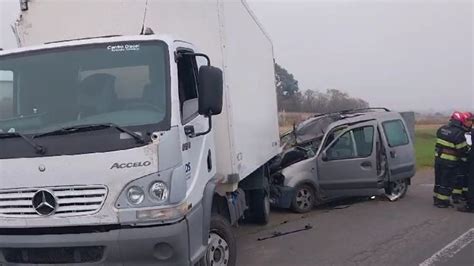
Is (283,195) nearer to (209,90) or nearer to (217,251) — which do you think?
(217,251)

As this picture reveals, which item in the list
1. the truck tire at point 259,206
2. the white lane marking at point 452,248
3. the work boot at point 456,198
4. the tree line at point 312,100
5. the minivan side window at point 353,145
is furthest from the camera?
the tree line at point 312,100

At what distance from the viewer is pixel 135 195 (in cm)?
402

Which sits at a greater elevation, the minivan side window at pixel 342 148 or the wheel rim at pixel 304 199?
the minivan side window at pixel 342 148

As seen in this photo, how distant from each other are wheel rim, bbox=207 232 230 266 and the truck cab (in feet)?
2.23

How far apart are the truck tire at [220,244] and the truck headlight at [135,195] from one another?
58.3 inches

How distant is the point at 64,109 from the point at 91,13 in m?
1.60

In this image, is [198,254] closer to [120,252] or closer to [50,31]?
[120,252]

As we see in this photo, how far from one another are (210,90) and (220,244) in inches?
72.4

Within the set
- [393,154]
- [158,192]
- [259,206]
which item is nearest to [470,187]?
[393,154]

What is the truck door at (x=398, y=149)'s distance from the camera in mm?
10359

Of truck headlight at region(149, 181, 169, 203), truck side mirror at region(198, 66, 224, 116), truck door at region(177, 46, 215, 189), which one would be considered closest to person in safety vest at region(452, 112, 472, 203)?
truck door at region(177, 46, 215, 189)

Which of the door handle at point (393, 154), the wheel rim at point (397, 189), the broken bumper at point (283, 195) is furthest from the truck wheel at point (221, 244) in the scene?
the wheel rim at point (397, 189)

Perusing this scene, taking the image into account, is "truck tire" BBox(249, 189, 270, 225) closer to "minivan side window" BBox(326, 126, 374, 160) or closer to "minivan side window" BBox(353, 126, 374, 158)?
"minivan side window" BBox(326, 126, 374, 160)

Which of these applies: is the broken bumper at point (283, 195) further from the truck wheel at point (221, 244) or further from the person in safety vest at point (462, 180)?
the truck wheel at point (221, 244)
